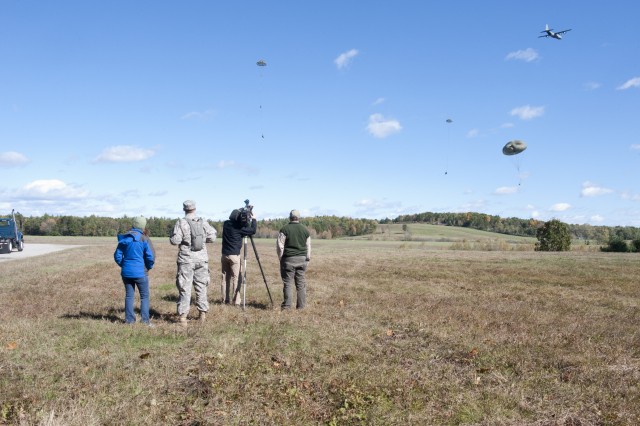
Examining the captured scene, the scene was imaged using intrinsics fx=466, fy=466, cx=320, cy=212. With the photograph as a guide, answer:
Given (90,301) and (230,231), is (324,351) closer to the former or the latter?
(230,231)

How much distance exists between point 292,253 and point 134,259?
12.9 feet

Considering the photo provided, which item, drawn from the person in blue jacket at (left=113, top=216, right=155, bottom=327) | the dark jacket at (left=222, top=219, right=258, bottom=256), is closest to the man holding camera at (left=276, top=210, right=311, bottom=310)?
the dark jacket at (left=222, top=219, right=258, bottom=256)

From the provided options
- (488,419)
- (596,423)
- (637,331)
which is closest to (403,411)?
(488,419)

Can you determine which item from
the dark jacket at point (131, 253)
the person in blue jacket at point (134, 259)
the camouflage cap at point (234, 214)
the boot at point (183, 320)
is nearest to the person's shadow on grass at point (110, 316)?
the person in blue jacket at point (134, 259)

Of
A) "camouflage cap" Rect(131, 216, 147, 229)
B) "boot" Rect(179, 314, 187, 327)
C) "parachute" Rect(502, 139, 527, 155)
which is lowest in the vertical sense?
"boot" Rect(179, 314, 187, 327)

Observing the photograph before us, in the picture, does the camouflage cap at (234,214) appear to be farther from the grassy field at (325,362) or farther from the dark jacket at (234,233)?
the grassy field at (325,362)

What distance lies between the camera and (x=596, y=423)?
18.4ft

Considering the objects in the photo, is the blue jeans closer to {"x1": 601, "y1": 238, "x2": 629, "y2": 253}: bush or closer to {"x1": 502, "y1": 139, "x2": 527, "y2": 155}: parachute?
{"x1": 502, "y1": 139, "x2": 527, "y2": 155}: parachute

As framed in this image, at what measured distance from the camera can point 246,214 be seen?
40.8ft

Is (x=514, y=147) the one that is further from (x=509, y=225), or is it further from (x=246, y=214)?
(x=509, y=225)

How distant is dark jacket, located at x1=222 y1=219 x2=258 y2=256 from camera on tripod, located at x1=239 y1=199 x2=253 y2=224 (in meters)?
0.16

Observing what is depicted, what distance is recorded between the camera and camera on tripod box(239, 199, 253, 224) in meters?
12.4

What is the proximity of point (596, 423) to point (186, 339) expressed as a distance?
676cm

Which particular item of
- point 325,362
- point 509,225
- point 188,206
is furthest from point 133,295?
point 509,225
